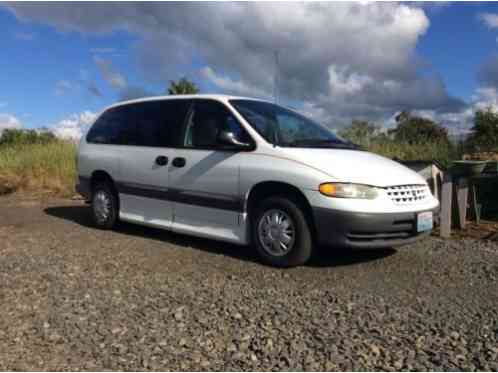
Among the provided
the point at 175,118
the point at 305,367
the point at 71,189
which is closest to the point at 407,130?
the point at 175,118

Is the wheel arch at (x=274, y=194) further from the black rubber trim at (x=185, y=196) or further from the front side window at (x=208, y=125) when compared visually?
the front side window at (x=208, y=125)

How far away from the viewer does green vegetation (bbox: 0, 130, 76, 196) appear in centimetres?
1277

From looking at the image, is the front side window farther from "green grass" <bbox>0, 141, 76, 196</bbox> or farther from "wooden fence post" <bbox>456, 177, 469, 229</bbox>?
"green grass" <bbox>0, 141, 76, 196</bbox>

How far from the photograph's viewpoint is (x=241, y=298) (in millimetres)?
3744

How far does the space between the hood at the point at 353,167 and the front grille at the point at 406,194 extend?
0.16 ft

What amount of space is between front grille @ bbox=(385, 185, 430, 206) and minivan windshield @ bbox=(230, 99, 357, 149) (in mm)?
911

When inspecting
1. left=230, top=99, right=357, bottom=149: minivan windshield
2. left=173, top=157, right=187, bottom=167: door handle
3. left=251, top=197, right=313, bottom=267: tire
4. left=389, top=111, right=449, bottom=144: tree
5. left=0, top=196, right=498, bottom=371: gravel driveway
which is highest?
left=389, top=111, right=449, bottom=144: tree

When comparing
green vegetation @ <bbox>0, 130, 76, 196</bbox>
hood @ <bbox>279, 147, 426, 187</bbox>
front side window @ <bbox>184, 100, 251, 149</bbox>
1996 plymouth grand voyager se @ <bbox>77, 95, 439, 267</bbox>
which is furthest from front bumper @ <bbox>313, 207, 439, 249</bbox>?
green vegetation @ <bbox>0, 130, 76, 196</bbox>

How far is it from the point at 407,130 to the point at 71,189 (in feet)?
28.2

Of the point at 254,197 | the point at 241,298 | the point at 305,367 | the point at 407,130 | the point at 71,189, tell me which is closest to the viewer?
the point at 305,367

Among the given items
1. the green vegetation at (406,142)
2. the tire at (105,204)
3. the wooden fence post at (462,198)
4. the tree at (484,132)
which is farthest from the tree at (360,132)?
the tire at (105,204)

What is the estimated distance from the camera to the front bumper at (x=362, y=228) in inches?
165

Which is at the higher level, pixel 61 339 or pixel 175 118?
pixel 175 118

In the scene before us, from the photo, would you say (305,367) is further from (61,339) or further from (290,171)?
(290,171)
